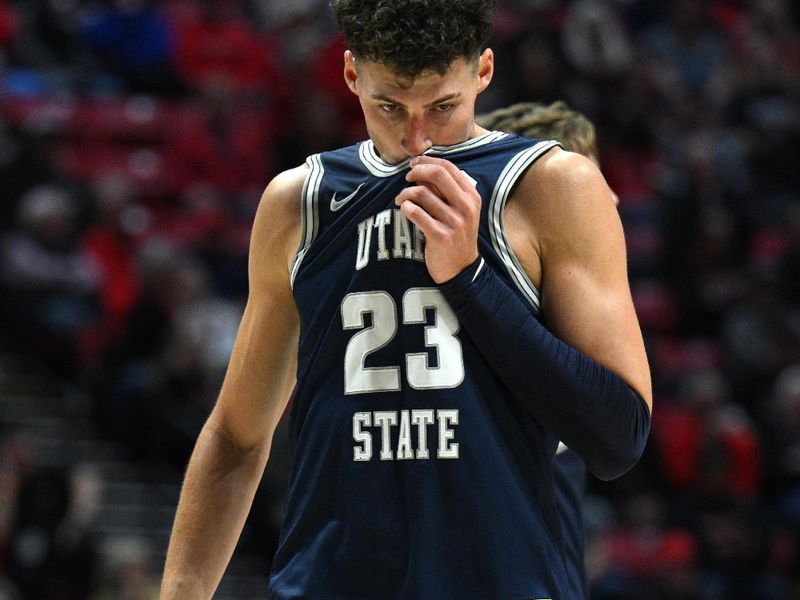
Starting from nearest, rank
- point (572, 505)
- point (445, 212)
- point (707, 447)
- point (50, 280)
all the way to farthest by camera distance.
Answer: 1. point (445, 212)
2. point (572, 505)
3. point (707, 447)
4. point (50, 280)

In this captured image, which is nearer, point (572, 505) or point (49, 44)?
point (572, 505)

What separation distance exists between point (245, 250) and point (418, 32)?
7638 millimetres

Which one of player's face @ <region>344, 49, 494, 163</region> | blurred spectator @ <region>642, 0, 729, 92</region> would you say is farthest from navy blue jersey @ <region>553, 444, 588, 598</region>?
blurred spectator @ <region>642, 0, 729, 92</region>

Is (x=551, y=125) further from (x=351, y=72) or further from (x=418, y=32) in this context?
(x=418, y=32)

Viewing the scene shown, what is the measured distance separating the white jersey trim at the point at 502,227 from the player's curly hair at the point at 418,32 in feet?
0.70

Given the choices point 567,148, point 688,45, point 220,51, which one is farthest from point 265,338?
point 688,45

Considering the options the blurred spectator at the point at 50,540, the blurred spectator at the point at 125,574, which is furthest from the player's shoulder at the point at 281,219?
the blurred spectator at the point at 50,540

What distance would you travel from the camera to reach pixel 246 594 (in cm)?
896

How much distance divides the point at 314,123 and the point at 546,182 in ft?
26.6

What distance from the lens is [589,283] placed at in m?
2.48

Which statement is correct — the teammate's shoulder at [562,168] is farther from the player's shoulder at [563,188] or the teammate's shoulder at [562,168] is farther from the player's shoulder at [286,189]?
the player's shoulder at [286,189]

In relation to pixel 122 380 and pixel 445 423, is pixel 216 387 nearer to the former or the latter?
pixel 122 380

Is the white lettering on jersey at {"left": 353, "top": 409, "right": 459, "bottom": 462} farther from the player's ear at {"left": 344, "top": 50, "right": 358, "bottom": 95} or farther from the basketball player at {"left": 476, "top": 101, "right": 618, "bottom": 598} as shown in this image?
the basketball player at {"left": 476, "top": 101, "right": 618, "bottom": 598}

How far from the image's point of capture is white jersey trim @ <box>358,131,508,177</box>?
2527mm
